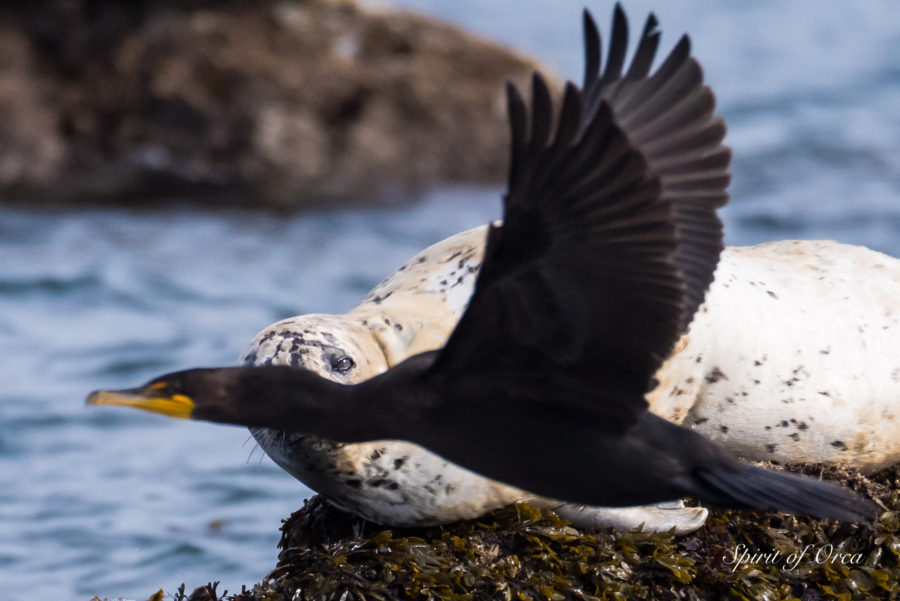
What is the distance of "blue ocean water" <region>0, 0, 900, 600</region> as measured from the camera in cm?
682

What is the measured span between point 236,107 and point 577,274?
994cm

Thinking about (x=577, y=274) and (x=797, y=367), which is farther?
(x=797, y=367)

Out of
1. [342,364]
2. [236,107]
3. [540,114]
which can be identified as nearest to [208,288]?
[236,107]

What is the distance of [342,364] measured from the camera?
13.7 ft

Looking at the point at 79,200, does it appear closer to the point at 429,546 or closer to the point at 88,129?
the point at 88,129

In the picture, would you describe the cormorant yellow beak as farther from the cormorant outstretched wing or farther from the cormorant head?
the cormorant outstretched wing

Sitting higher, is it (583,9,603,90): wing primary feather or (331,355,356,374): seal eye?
(583,9,603,90): wing primary feather

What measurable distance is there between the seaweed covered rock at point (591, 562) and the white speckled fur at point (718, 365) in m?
0.10

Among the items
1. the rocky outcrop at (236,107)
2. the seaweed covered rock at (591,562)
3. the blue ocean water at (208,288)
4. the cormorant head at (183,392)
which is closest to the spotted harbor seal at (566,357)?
the cormorant head at (183,392)

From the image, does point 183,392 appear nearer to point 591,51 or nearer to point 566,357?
point 566,357

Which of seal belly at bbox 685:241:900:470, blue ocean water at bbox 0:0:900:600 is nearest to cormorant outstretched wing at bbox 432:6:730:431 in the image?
seal belly at bbox 685:241:900:470

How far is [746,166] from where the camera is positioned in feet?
42.5

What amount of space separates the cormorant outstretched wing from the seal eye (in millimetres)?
715

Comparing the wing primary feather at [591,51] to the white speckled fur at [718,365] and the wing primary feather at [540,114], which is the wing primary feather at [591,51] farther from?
the white speckled fur at [718,365]
